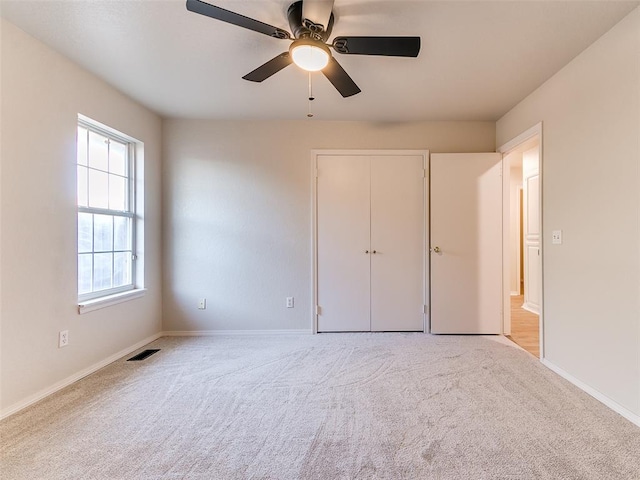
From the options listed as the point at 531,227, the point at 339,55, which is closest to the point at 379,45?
the point at 339,55

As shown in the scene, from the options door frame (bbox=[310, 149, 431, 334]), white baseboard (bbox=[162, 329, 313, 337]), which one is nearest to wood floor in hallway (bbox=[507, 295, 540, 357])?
door frame (bbox=[310, 149, 431, 334])

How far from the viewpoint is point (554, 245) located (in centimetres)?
230

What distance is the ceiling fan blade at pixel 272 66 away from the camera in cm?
170

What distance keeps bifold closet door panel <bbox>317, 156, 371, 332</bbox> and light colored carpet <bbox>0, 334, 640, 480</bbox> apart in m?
0.75

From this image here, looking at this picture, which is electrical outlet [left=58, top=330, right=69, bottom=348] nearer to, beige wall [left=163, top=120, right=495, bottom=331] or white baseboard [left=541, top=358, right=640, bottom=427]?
beige wall [left=163, top=120, right=495, bottom=331]

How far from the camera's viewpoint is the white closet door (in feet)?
10.6

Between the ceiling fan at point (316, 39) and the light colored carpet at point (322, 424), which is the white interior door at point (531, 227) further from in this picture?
the ceiling fan at point (316, 39)

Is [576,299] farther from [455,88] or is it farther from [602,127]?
[455,88]

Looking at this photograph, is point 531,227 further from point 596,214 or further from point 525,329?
point 596,214

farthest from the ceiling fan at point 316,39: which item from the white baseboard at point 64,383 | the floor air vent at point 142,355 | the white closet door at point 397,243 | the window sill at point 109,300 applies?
the floor air vent at point 142,355

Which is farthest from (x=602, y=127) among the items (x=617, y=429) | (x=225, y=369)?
(x=225, y=369)

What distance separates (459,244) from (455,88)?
5.18ft

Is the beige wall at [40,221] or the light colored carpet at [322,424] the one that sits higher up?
the beige wall at [40,221]

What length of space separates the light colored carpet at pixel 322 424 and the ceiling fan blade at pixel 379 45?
214cm
